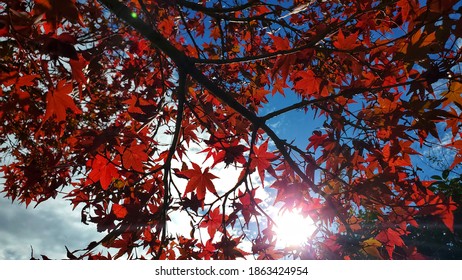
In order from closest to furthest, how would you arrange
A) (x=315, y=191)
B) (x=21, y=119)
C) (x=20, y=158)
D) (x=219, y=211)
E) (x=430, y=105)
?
(x=430, y=105) < (x=315, y=191) < (x=219, y=211) < (x=21, y=119) < (x=20, y=158)

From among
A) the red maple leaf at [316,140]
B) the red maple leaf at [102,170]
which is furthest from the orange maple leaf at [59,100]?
the red maple leaf at [316,140]

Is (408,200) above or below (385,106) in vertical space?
below

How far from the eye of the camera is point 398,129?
71.2 inches

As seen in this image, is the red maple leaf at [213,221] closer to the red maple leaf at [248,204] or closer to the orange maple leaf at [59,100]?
the red maple leaf at [248,204]

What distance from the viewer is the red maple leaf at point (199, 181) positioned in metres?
1.81

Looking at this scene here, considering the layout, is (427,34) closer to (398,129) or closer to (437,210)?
(398,129)

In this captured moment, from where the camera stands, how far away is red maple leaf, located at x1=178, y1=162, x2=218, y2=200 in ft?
5.93

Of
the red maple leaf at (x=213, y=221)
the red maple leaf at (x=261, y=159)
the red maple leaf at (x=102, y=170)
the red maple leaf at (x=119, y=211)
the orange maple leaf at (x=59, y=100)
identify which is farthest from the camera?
the red maple leaf at (x=213, y=221)

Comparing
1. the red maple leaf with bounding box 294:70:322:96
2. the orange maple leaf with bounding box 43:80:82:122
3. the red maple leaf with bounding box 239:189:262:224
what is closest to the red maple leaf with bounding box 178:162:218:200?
the red maple leaf with bounding box 239:189:262:224

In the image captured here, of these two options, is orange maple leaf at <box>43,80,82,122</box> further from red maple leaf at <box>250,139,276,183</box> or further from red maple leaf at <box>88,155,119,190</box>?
red maple leaf at <box>250,139,276,183</box>
